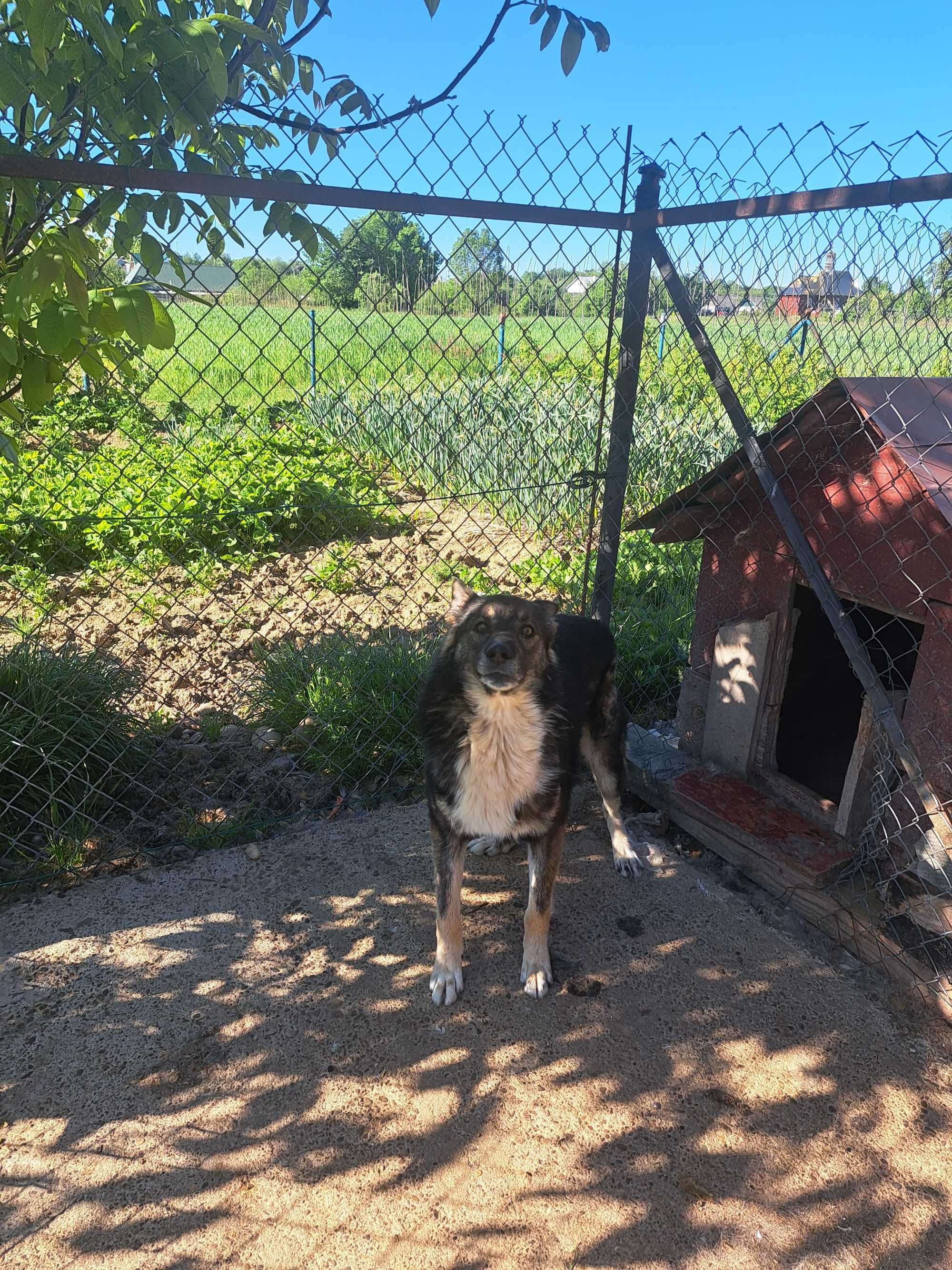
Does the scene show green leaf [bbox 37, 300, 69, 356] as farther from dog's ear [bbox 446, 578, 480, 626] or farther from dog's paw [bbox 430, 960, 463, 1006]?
dog's paw [bbox 430, 960, 463, 1006]

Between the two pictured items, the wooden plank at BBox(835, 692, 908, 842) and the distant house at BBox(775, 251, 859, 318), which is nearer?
the wooden plank at BBox(835, 692, 908, 842)

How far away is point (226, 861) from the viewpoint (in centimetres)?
350

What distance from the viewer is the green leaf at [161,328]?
2.22 meters

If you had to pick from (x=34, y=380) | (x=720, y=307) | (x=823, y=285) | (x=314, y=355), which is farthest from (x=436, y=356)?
(x=34, y=380)

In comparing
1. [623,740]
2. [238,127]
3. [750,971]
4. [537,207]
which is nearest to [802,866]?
[750,971]

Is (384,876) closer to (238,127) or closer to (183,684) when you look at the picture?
(183,684)

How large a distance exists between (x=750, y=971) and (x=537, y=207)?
3087 mm

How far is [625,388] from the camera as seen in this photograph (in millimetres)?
3896

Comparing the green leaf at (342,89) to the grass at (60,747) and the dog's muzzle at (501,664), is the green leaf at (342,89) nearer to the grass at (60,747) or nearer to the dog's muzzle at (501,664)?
the dog's muzzle at (501,664)

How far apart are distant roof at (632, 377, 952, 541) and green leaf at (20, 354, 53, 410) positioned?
8.60 ft

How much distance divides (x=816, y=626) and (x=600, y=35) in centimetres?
308

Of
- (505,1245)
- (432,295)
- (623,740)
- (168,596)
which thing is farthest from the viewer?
(168,596)

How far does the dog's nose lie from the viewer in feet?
9.06

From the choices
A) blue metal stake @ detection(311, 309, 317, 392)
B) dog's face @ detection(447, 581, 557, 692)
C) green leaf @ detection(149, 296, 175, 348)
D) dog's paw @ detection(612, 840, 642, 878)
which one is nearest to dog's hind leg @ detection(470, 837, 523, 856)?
dog's paw @ detection(612, 840, 642, 878)
